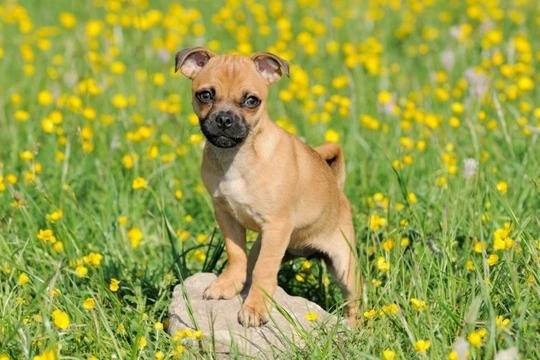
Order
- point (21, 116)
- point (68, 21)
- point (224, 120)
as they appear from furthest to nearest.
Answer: point (68, 21), point (21, 116), point (224, 120)

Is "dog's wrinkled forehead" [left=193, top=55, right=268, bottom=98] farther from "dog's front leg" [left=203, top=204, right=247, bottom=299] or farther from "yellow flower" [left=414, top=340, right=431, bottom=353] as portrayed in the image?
"yellow flower" [left=414, top=340, right=431, bottom=353]

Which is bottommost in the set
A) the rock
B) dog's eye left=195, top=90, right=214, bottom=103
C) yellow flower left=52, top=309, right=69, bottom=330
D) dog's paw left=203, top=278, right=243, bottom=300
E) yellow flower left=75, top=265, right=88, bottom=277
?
the rock

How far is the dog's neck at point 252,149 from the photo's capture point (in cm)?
488

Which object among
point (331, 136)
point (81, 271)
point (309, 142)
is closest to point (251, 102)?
point (81, 271)

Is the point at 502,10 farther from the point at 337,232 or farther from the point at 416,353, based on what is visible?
the point at 416,353

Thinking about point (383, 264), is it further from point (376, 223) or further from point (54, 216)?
point (54, 216)

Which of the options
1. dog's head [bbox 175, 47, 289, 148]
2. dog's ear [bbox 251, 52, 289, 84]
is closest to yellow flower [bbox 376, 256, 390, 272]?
dog's head [bbox 175, 47, 289, 148]

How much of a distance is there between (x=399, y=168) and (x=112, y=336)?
7.66 feet

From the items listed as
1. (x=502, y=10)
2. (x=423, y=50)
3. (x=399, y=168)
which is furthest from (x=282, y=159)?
(x=502, y=10)

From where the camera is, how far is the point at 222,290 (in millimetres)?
4918

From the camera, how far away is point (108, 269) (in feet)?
18.0

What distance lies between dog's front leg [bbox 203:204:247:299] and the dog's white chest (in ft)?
0.43

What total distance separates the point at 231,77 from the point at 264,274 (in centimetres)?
89

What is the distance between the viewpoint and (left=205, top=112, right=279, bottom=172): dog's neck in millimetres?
4879
